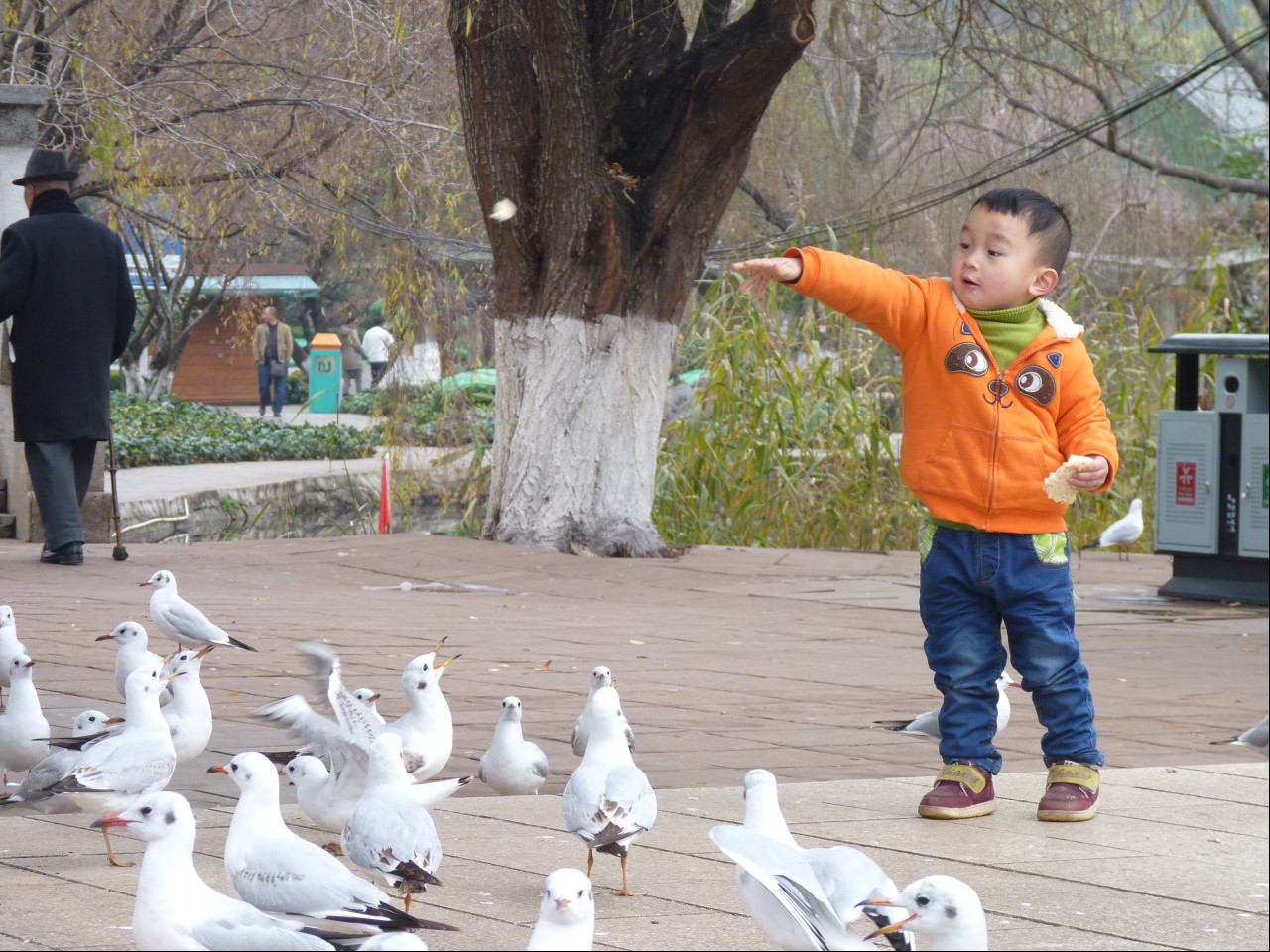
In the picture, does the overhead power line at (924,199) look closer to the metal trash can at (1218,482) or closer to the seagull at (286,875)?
the metal trash can at (1218,482)

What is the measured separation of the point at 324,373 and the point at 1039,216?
57.1 ft

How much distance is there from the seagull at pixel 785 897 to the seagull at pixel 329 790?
43.9 inches

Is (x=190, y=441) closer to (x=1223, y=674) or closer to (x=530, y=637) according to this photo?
(x=530, y=637)

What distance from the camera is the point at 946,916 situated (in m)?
2.44

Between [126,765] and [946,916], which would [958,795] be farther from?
[126,765]

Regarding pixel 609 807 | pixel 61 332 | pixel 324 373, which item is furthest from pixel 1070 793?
pixel 324 373

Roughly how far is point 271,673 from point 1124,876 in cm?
321

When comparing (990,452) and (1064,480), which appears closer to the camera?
(1064,480)

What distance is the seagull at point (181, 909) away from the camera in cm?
244

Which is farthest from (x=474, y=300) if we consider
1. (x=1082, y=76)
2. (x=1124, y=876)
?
(x=1124, y=876)

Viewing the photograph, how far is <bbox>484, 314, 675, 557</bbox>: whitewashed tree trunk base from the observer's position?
33.8 feet

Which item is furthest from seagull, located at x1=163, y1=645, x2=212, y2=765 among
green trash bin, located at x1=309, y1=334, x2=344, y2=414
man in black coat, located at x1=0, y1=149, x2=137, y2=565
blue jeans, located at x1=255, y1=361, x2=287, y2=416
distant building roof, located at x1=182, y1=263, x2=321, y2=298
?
blue jeans, located at x1=255, y1=361, x2=287, y2=416

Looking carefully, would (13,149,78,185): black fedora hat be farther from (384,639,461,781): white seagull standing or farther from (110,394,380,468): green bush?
(110,394,380,468): green bush

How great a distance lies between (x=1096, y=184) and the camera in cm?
1911
